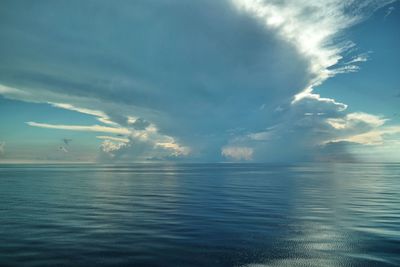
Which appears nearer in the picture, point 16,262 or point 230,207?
point 16,262

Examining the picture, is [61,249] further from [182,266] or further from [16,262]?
[182,266]

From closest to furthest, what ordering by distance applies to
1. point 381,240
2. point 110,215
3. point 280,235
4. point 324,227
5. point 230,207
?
point 381,240 → point 280,235 → point 324,227 → point 110,215 → point 230,207

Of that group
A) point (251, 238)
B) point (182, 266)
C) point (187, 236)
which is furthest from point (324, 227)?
point (182, 266)

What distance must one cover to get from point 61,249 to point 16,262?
10.7ft

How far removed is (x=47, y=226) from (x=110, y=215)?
7.86 m

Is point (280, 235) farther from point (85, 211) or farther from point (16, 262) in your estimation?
point (85, 211)

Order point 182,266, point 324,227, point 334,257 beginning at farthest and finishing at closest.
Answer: point 324,227 < point 334,257 < point 182,266

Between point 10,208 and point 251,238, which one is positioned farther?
point 10,208

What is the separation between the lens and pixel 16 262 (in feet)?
61.9

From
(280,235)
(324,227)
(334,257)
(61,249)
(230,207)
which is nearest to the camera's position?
(334,257)

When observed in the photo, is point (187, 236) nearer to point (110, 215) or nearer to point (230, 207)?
point (110, 215)

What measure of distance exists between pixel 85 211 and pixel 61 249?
1770cm

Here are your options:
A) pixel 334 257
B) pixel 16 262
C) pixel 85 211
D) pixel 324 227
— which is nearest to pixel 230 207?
pixel 324 227

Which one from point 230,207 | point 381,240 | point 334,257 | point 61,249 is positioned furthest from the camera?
point 230,207
